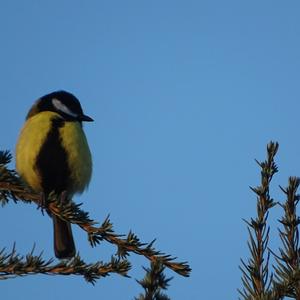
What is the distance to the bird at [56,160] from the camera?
13.8 ft

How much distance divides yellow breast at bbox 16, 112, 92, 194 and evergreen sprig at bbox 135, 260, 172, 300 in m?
3.05

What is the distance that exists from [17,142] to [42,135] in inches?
14.3

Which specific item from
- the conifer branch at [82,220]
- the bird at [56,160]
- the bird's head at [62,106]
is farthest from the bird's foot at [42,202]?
the bird's head at [62,106]

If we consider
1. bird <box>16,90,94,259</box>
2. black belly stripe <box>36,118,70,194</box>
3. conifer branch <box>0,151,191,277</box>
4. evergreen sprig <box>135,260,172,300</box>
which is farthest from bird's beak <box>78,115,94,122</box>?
evergreen sprig <box>135,260,172,300</box>

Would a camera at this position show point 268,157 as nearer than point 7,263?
Yes

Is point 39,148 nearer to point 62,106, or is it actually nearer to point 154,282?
point 62,106

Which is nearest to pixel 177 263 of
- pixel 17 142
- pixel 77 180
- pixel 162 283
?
pixel 162 283

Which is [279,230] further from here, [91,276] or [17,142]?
[17,142]

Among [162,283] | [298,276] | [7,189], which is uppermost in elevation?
[7,189]

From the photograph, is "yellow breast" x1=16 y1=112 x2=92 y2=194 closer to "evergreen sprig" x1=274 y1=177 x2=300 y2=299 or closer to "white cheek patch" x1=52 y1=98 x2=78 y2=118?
"white cheek patch" x1=52 y1=98 x2=78 y2=118

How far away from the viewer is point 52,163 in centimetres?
422

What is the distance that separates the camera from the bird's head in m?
4.84

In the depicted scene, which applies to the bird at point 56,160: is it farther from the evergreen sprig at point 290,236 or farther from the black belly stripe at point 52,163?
the evergreen sprig at point 290,236

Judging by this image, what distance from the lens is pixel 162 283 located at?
1262mm
